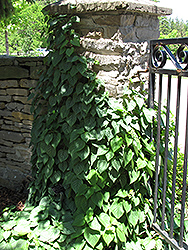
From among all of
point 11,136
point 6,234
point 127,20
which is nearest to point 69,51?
point 127,20

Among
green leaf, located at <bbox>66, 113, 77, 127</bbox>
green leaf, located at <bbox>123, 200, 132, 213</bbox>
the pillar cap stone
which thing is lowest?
green leaf, located at <bbox>123, 200, 132, 213</bbox>

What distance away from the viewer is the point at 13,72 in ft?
10.9

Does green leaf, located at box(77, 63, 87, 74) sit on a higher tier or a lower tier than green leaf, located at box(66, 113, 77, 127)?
higher

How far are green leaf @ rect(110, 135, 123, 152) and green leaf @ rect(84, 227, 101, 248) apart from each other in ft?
2.12

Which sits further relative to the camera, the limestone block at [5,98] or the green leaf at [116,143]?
the limestone block at [5,98]

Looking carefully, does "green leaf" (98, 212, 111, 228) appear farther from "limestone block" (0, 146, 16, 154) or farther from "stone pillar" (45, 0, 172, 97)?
"limestone block" (0, 146, 16, 154)

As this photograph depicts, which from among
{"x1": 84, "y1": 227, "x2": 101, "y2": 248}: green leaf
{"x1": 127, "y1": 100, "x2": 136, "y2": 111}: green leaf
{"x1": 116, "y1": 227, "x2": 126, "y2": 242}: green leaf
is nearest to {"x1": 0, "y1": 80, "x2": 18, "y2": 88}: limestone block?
{"x1": 127, "y1": 100, "x2": 136, "y2": 111}: green leaf

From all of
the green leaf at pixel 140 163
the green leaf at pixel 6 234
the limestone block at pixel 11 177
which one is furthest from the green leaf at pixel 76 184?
the limestone block at pixel 11 177

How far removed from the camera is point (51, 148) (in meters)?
2.48

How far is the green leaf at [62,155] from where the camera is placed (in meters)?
2.40

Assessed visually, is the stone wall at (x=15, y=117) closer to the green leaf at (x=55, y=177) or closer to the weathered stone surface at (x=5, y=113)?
the weathered stone surface at (x=5, y=113)

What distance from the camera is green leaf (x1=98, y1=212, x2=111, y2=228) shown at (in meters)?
2.15

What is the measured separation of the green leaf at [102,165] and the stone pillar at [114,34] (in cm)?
57

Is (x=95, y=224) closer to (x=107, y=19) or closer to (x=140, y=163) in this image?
(x=140, y=163)
